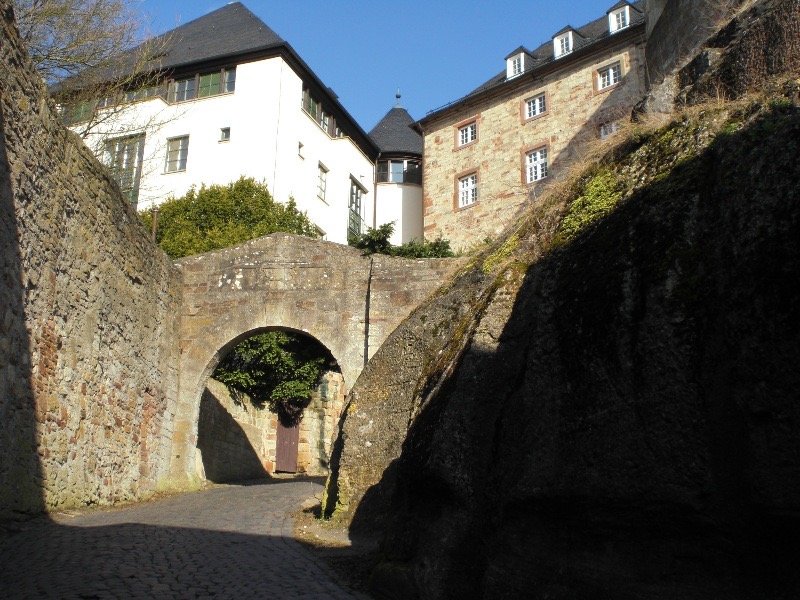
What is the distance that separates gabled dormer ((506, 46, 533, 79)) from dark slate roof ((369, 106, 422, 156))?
5025mm

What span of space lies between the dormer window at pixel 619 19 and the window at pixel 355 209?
11389 millimetres

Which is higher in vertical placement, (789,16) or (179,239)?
(179,239)

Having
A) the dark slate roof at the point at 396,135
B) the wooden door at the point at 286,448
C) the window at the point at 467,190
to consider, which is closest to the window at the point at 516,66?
the window at the point at 467,190

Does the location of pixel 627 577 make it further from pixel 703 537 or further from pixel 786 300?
pixel 786 300

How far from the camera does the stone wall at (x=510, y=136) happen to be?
2698 centimetres

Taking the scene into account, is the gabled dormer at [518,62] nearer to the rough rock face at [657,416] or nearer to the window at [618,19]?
the window at [618,19]

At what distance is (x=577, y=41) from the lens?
98.2 feet

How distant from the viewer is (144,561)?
590 cm

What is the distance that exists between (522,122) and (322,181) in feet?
25.4

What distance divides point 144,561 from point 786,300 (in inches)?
191

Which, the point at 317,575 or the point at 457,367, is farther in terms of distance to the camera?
the point at 317,575

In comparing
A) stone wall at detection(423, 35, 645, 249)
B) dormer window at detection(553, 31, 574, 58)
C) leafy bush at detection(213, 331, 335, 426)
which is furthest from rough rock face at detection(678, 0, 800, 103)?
dormer window at detection(553, 31, 574, 58)

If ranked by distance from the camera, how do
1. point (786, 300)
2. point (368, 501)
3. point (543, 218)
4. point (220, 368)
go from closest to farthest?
1. point (786, 300)
2. point (543, 218)
3. point (368, 501)
4. point (220, 368)

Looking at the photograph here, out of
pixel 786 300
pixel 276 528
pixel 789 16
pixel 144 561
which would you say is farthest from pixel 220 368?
pixel 786 300
